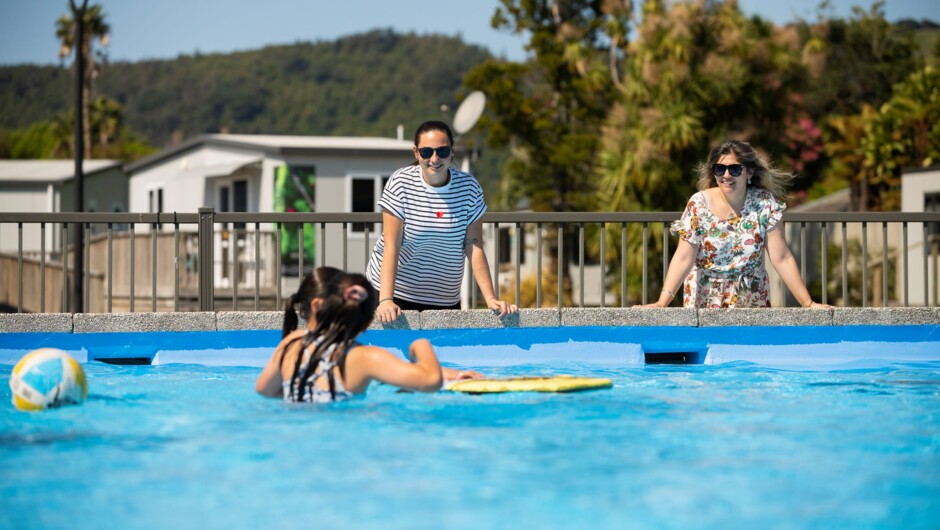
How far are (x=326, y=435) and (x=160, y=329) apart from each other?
10.1ft

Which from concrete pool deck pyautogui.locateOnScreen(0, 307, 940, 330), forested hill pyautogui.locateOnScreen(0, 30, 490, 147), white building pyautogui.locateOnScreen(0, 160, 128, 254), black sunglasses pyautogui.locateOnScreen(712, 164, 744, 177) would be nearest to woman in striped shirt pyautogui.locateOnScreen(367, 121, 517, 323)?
concrete pool deck pyautogui.locateOnScreen(0, 307, 940, 330)

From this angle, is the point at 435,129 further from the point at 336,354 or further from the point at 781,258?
the point at 781,258

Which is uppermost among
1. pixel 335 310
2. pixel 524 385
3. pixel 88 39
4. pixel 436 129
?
pixel 88 39

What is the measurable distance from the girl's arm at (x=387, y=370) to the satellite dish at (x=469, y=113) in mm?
17512

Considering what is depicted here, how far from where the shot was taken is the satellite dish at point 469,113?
2293 centimetres

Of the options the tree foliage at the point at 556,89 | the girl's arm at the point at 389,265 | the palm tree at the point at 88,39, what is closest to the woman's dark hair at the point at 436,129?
the girl's arm at the point at 389,265

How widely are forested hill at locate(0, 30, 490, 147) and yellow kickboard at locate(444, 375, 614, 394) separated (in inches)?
3695

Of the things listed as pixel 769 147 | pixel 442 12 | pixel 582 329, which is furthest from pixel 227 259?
pixel 442 12

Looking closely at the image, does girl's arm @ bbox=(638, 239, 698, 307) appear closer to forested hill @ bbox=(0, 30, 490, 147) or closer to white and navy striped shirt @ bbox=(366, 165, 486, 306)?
white and navy striped shirt @ bbox=(366, 165, 486, 306)

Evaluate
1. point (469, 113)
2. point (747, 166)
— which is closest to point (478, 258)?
point (747, 166)

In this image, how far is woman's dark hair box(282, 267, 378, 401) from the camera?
5332 mm

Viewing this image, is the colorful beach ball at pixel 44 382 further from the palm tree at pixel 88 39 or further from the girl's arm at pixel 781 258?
the palm tree at pixel 88 39

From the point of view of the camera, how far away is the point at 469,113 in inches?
921

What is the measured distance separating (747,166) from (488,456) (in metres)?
3.08
